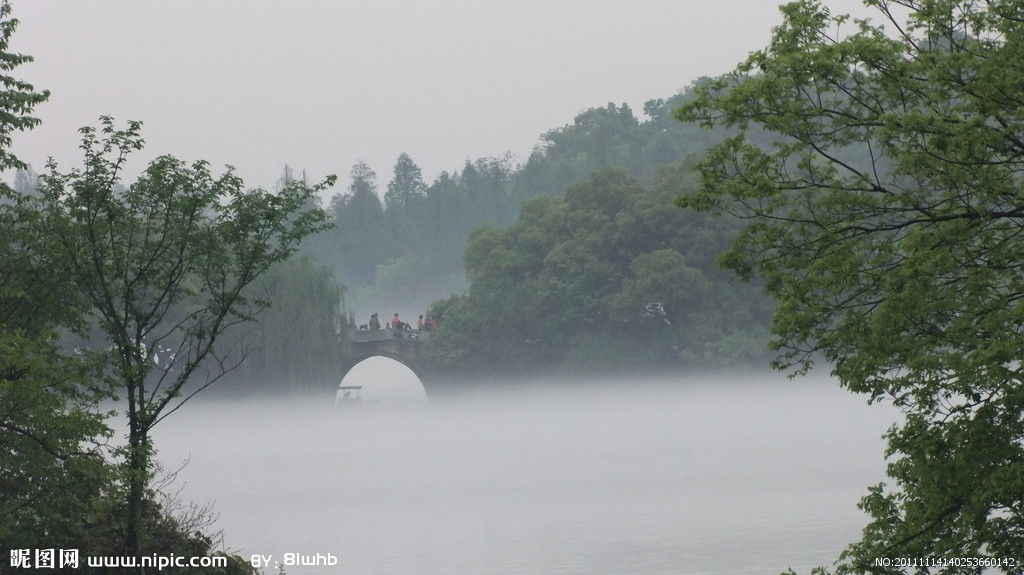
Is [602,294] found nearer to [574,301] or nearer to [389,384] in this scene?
[574,301]

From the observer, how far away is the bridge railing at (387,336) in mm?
77062

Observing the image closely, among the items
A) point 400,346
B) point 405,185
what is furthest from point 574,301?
point 405,185

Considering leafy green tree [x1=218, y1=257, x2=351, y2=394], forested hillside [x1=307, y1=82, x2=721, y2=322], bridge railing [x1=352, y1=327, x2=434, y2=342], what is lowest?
leafy green tree [x1=218, y1=257, x2=351, y2=394]

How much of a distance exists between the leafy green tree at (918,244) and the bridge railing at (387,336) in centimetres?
6426

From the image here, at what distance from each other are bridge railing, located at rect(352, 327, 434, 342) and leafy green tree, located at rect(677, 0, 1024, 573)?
211 ft

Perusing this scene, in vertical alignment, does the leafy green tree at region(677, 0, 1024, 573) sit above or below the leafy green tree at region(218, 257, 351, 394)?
below

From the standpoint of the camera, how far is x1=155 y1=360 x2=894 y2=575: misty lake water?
26172 mm

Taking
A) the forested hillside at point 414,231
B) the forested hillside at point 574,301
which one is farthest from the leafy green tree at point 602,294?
the forested hillside at point 414,231

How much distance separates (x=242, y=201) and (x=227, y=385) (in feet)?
173

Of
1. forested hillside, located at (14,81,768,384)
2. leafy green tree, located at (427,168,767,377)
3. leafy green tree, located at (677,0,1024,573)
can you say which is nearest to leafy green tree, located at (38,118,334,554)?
leafy green tree, located at (677,0,1024,573)

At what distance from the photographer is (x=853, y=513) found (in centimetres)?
2911

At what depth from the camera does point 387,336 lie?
79250 mm

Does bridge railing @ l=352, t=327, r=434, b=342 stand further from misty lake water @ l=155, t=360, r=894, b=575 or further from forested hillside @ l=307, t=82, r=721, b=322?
forested hillside @ l=307, t=82, r=721, b=322

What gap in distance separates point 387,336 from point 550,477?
3852cm
